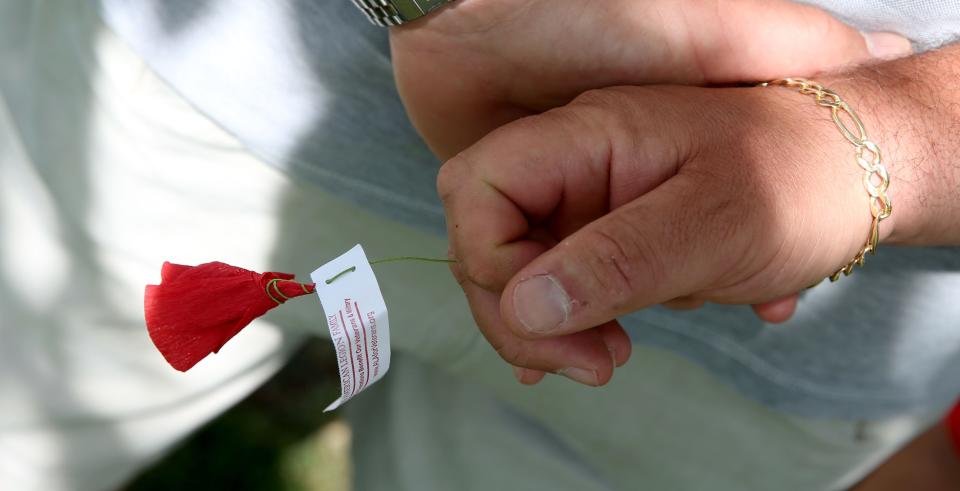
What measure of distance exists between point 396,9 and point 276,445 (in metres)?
1.45

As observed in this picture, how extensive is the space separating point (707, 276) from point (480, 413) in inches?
34.7

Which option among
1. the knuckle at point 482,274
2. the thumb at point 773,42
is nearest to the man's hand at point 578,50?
the thumb at point 773,42

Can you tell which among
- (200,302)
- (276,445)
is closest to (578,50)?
(200,302)

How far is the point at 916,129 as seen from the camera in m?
0.90

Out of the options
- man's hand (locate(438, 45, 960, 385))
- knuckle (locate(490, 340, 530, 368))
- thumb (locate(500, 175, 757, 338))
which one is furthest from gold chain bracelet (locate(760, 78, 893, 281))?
knuckle (locate(490, 340, 530, 368))

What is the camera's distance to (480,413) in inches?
61.8

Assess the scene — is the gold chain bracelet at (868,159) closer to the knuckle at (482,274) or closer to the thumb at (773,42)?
the thumb at (773,42)

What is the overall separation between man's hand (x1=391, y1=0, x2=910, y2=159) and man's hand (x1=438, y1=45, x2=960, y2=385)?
71mm

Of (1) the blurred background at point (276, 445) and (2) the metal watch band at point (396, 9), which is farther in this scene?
(1) the blurred background at point (276, 445)

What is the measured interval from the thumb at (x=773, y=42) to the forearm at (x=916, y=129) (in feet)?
0.11

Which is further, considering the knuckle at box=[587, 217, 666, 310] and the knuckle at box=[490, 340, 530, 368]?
the knuckle at box=[490, 340, 530, 368]

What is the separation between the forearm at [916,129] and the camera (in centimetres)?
88

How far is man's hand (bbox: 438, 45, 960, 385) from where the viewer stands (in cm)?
71

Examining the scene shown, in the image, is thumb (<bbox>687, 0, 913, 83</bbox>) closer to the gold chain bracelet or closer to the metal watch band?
the gold chain bracelet
